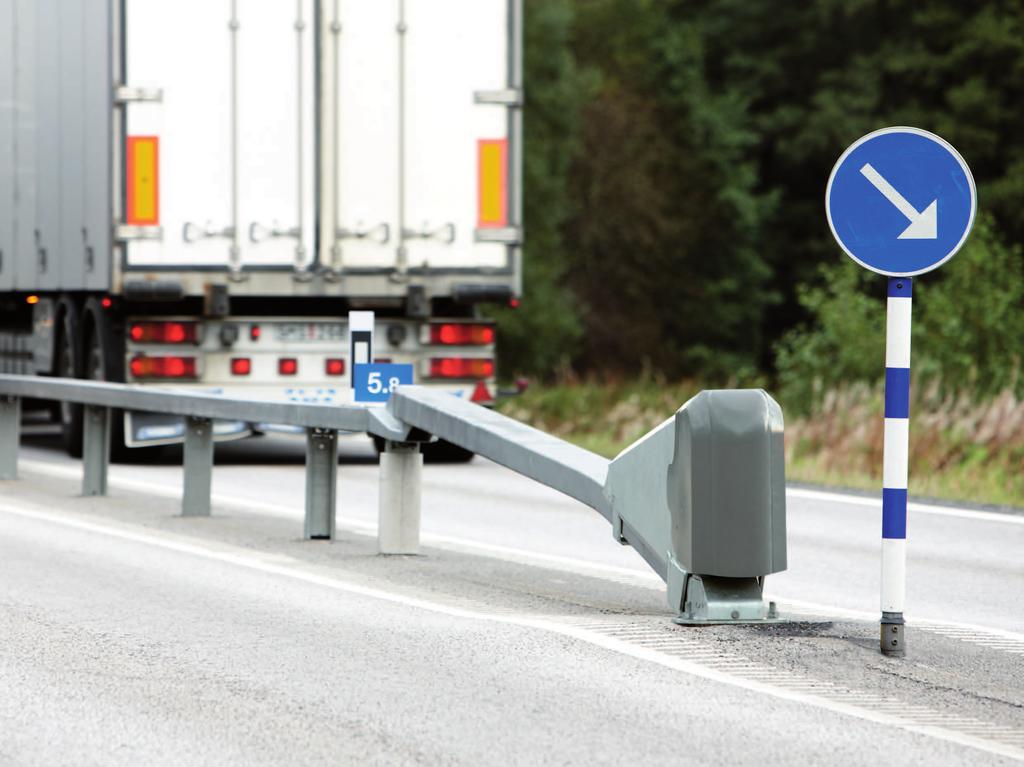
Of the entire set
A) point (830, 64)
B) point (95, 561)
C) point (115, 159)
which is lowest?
point (95, 561)

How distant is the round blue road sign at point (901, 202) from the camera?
7.52 m

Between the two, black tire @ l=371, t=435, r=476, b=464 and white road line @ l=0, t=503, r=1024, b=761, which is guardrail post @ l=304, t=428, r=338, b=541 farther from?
black tire @ l=371, t=435, r=476, b=464

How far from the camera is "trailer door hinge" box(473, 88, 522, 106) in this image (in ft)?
55.0

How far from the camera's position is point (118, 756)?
5.76 meters

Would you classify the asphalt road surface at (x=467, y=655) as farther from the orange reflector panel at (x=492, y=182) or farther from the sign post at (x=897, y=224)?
the orange reflector panel at (x=492, y=182)

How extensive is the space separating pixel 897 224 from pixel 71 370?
1187cm

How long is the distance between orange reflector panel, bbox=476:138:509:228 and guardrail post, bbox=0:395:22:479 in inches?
160

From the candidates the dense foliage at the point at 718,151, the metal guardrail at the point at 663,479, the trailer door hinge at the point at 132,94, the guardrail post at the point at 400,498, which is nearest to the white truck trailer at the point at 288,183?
the trailer door hinge at the point at 132,94

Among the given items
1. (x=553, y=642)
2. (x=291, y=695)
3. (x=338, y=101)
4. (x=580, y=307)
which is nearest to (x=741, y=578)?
(x=553, y=642)

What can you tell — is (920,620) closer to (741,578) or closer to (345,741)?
(741,578)

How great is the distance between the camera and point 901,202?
299 inches

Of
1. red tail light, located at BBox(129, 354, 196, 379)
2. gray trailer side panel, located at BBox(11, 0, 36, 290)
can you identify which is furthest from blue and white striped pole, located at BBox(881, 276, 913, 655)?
gray trailer side panel, located at BBox(11, 0, 36, 290)

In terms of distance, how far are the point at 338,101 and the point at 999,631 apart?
31.1ft

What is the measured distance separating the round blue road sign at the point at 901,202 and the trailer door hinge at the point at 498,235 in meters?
9.40
